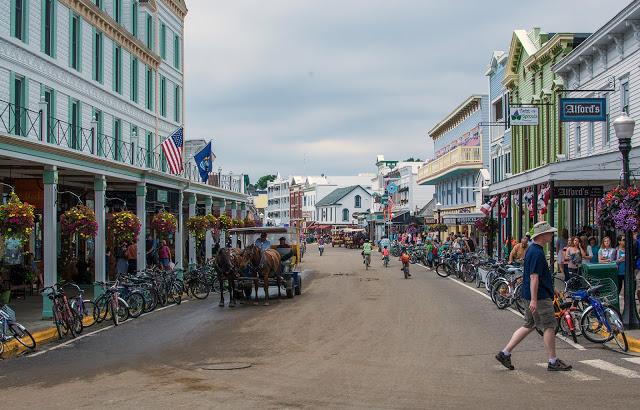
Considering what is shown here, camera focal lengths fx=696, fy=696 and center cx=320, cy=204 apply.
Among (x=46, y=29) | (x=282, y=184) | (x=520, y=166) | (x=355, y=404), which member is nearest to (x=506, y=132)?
(x=520, y=166)


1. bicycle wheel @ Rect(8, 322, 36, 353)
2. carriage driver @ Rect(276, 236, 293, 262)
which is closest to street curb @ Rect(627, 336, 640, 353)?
bicycle wheel @ Rect(8, 322, 36, 353)

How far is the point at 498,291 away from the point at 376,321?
4078 millimetres

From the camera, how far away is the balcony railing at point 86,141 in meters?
17.7

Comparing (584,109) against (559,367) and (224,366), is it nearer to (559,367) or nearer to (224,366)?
(559,367)

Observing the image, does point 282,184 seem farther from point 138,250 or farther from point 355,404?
point 355,404

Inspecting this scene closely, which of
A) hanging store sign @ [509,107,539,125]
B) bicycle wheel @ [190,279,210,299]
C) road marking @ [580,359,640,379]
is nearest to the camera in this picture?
road marking @ [580,359,640,379]

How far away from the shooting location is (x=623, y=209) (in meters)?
13.1

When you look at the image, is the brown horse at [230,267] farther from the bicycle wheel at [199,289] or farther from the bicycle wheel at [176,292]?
the bicycle wheel at [199,289]

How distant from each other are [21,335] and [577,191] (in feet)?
54.9

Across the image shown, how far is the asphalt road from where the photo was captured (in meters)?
8.05

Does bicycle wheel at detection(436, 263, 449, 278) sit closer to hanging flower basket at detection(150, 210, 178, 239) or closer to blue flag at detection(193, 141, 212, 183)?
blue flag at detection(193, 141, 212, 183)

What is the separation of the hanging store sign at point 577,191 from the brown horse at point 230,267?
9925 millimetres

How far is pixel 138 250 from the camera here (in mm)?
23484

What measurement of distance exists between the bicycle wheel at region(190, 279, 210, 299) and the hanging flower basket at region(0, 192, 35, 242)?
8.40m
